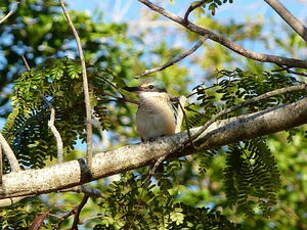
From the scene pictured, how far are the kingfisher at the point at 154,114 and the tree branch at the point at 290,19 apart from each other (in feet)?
6.15

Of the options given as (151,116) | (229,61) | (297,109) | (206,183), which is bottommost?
(206,183)

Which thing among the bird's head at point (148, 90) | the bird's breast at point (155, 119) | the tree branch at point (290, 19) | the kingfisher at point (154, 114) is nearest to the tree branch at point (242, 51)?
the tree branch at point (290, 19)

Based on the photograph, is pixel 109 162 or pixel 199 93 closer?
pixel 109 162

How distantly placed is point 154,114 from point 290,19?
7.24 feet

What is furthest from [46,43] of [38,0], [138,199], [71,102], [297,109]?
[297,109]

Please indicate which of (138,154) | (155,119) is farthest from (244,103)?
(155,119)

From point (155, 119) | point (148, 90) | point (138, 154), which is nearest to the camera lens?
point (138, 154)

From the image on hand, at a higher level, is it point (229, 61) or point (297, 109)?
point (297, 109)

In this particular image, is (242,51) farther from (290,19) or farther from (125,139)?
(125,139)

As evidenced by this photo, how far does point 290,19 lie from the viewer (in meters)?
2.68

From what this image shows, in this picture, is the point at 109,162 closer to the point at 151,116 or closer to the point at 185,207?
the point at 185,207

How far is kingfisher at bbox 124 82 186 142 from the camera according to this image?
185 inches

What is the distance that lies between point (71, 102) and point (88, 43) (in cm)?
162

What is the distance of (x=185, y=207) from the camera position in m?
3.77
